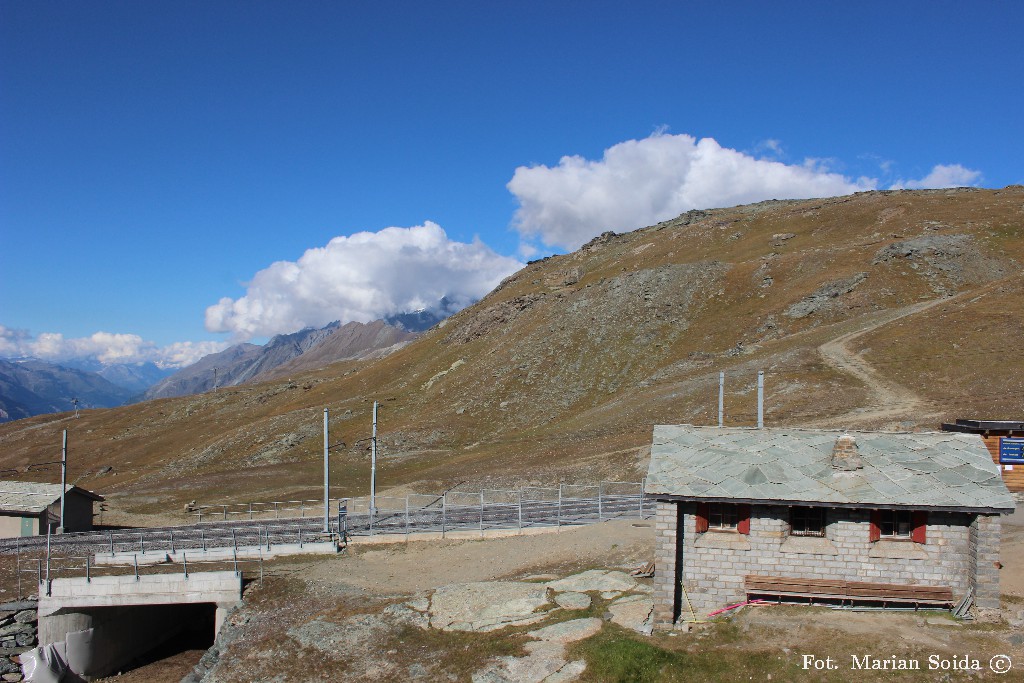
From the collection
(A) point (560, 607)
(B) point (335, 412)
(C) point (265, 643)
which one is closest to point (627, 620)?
(A) point (560, 607)

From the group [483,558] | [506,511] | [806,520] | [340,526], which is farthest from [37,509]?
[806,520]

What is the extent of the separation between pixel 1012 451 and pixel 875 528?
76.1ft

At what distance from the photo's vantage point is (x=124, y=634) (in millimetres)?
37500

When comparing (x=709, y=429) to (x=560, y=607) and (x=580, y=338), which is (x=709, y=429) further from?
(x=580, y=338)

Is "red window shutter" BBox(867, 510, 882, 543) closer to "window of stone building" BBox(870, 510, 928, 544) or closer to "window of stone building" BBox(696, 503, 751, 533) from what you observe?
"window of stone building" BBox(870, 510, 928, 544)

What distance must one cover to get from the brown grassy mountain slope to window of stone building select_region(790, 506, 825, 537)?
104 ft

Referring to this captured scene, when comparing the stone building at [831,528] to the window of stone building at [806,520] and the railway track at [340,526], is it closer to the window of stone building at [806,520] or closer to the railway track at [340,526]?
the window of stone building at [806,520]

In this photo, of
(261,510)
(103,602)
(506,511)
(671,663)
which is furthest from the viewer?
(261,510)

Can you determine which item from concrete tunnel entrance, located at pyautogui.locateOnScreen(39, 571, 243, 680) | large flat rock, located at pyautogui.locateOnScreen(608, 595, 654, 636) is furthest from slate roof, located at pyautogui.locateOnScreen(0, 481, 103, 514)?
large flat rock, located at pyautogui.locateOnScreen(608, 595, 654, 636)

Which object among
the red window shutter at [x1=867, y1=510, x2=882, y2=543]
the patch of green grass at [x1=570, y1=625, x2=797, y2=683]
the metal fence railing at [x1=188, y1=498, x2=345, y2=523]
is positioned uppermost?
the red window shutter at [x1=867, y1=510, x2=882, y2=543]

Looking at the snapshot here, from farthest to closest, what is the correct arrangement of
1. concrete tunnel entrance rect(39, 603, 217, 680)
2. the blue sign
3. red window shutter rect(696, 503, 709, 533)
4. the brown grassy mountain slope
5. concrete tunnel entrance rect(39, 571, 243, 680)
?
the brown grassy mountain slope, the blue sign, concrete tunnel entrance rect(39, 603, 217, 680), concrete tunnel entrance rect(39, 571, 243, 680), red window shutter rect(696, 503, 709, 533)

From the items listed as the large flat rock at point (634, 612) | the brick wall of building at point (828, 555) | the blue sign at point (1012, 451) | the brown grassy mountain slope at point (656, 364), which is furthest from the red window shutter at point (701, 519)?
the brown grassy mountain slope at point (656, 364)

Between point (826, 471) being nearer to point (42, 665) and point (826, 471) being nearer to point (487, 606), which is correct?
point (487, 606)

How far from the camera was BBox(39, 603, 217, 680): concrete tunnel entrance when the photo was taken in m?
34.7
